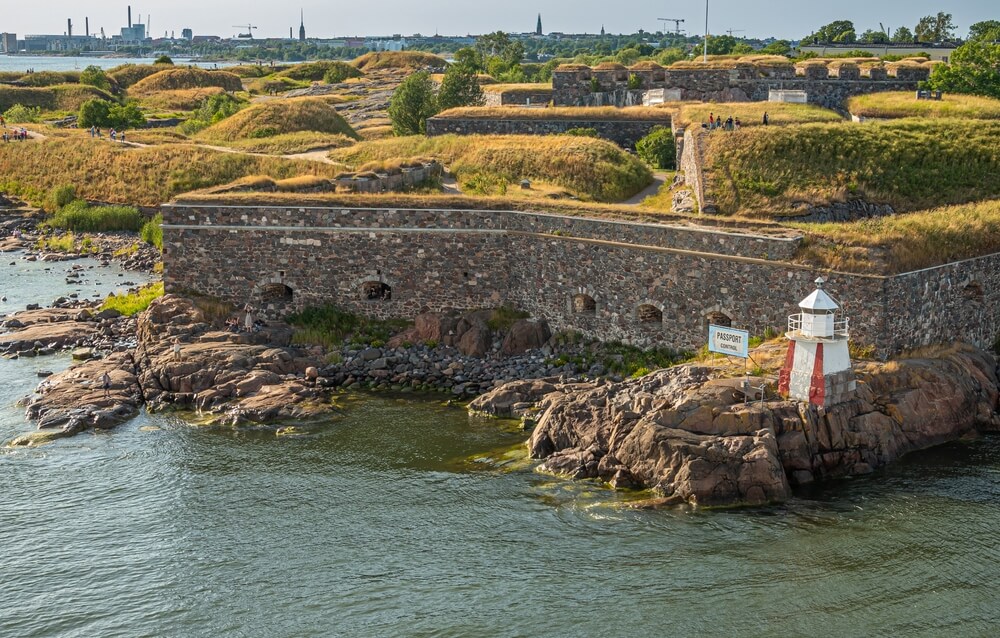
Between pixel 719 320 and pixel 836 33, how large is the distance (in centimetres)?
8439

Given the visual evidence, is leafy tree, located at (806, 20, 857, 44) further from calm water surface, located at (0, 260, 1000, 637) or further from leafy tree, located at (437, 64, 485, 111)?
calm water surface, located at (0, 260, 1000, 637)

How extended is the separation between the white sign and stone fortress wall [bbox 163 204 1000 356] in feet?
6.53

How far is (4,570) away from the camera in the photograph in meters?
19.3

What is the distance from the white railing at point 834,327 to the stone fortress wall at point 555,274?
571mm

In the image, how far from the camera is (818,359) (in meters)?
21.7

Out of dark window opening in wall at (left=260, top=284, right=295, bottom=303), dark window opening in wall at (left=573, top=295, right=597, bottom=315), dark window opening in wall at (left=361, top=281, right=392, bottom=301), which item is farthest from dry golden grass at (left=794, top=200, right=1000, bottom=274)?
dark window opening in wall at (left=260, top=284, right=295, bottom=303)

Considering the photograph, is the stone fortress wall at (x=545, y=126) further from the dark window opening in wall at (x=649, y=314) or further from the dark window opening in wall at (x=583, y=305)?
the dark window opening in wall at (x=649, y=314)

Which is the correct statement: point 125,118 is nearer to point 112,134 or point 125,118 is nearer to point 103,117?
point 103,117

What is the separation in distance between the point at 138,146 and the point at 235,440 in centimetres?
3235

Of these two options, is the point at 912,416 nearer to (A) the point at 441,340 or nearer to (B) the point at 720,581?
(B) the point at 720,581

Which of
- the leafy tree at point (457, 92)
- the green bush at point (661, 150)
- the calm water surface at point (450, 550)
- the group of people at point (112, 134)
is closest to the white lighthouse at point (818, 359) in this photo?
the calm water surface at point (450, 550)

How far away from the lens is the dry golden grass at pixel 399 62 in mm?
102769

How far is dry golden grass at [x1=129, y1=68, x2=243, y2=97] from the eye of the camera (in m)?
89.8

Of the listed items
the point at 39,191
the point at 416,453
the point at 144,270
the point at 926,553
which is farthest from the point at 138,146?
the point at 926,553
